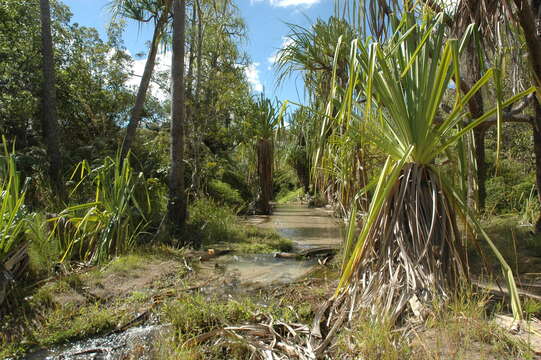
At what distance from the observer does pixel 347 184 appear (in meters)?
3.43

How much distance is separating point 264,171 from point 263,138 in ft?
2.78

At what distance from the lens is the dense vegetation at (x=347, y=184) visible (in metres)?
2.25

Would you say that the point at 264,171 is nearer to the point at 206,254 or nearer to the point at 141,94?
the point at 141,94

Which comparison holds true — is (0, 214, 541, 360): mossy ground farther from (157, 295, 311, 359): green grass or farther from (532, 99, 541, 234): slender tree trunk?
(532, 99, 541, 234): slender tree trunk

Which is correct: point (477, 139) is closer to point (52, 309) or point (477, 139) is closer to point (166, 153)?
point (52, 309)

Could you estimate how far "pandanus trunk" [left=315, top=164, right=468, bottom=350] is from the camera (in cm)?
225

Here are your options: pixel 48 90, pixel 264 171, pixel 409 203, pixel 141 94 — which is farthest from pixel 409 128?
pixel 264 171

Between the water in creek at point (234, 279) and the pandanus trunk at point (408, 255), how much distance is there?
110 centimetres

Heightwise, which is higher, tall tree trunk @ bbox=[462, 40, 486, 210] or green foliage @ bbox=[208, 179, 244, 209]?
tall tree trunk @ bbox=[462, 40, 486, 210]

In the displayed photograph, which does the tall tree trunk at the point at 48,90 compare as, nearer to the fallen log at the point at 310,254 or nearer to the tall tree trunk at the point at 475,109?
the fallen log at the point at 310,254

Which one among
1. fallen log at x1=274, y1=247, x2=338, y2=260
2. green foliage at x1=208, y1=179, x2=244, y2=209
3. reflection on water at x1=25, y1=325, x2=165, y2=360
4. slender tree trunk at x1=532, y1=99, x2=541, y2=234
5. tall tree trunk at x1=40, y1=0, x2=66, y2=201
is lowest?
reflection on water at x1=25, y1=325, x2=165, y2=360

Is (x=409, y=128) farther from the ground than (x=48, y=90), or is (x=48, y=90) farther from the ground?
(x=48, y=90)

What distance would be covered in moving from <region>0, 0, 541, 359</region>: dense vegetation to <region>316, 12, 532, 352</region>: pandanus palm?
0.04ft

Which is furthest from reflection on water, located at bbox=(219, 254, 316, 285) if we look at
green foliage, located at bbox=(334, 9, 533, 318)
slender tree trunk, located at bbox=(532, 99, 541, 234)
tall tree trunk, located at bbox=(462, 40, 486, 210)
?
slender tree trunk, located at bbox=(532, 99, 541, 234)
